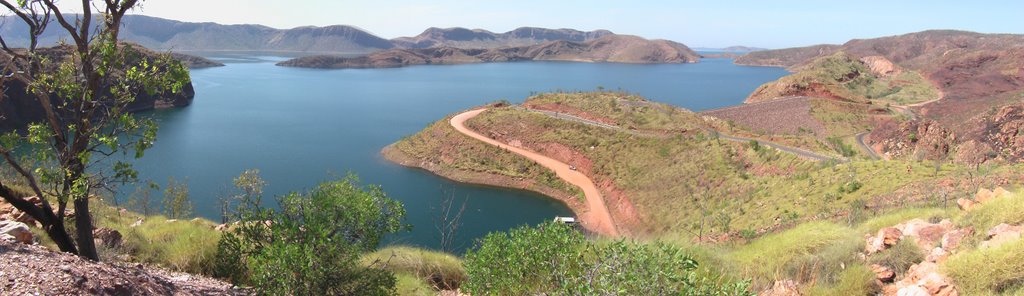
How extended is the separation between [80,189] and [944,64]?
439 ft

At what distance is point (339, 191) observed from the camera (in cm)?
863

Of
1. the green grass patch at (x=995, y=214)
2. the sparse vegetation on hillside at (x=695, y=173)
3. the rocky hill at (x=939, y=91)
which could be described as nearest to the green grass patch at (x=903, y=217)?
the green grass patch at (x=995, y=214)

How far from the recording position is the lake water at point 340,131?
40684 mm

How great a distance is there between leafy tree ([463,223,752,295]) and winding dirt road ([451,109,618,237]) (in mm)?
22798

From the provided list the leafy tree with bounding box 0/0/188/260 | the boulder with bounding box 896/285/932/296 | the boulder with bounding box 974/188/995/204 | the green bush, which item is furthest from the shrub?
the leafy tree with bounding box 0/0/188/260

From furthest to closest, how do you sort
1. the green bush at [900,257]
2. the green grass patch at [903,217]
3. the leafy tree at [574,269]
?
the green grass patch at [903,217]
the green bush at [900,257]
the leafy tree at [574,269]

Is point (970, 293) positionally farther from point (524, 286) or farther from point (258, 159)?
point (258, 159)

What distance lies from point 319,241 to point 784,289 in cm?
679

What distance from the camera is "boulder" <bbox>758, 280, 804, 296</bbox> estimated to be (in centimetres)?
857

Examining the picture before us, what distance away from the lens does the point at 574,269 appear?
7.46m

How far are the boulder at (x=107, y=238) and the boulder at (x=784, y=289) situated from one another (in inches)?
458

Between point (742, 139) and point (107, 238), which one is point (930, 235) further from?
point (742, 139)

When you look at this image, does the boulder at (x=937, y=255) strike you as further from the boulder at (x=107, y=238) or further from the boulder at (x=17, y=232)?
the boulder at (x=107, y=238)

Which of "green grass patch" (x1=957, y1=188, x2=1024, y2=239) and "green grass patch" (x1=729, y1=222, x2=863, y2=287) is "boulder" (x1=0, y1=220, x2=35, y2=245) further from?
"green grass patch" (x1=957, y1=188, x2=1024, y2=239)
